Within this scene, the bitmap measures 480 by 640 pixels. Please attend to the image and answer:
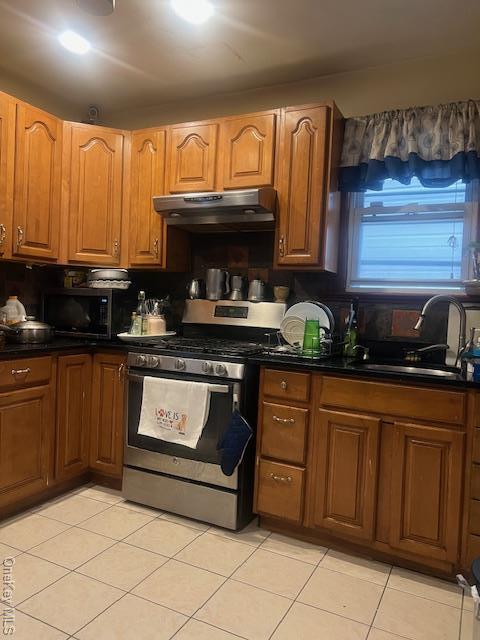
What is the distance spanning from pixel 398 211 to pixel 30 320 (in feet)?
7.62

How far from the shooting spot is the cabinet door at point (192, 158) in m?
2.81

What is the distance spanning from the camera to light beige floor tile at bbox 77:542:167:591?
1913 millimetres

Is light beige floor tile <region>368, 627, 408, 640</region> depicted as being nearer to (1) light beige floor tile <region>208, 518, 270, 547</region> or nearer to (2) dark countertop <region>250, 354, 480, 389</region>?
(1) light beige floor tile <region>208, 518, 270, 547</region>

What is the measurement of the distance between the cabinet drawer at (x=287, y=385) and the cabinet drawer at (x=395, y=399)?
9cm

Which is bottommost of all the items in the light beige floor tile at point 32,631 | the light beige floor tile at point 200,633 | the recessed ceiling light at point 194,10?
the light beige floor tile at point 200,633

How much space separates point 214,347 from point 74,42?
190 cm

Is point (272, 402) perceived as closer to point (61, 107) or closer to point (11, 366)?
point (11, 366)

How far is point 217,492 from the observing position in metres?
2.37

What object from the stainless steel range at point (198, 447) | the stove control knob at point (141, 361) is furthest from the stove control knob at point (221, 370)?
the stove control knob at point (141, 361)

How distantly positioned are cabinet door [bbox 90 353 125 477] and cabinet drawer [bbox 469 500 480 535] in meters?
1.89

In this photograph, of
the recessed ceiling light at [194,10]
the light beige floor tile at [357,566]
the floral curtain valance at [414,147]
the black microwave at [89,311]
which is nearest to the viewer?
the light beige floor tile at [357,566]

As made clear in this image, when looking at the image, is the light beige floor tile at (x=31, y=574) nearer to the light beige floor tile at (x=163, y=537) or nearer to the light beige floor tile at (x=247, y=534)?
the light beige floor tile at (x=163, y=537)

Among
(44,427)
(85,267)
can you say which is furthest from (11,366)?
(85,267)

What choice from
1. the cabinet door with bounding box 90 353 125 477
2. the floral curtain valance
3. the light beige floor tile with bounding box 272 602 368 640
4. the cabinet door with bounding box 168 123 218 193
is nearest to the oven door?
the cabinet door with bounding box 90 353 125 477
